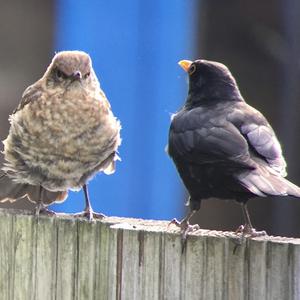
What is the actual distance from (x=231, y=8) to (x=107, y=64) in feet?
3.03

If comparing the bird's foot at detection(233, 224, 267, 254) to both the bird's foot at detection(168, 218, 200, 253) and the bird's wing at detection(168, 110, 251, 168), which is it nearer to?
the bird's foot at detection(168, 218, 200, 253)

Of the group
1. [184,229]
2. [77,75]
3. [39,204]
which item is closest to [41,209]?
[39,204]

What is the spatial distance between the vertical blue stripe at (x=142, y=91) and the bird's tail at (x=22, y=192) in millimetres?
1786

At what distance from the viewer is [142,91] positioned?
5668 millimetres

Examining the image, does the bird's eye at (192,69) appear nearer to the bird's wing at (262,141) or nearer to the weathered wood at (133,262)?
the bird's wing at (262,141)

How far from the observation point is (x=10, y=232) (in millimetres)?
2850

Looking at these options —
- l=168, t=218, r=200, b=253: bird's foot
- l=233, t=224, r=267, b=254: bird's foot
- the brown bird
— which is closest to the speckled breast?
the brown bird

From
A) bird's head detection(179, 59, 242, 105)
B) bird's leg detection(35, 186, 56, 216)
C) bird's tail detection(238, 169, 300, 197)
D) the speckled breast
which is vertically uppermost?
bird's head detection(179, 59, 242, 105)

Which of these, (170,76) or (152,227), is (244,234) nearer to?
(152,227)

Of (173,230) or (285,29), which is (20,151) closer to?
(173,230)

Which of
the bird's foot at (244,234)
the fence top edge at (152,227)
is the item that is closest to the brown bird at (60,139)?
the fence top edge at (152,227)

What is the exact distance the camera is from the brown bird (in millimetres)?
3707

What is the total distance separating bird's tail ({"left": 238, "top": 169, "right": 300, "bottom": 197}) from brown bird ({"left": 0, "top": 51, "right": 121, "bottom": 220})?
3.02ft

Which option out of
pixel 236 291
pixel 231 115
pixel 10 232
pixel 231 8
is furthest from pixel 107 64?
pixel 236 291
